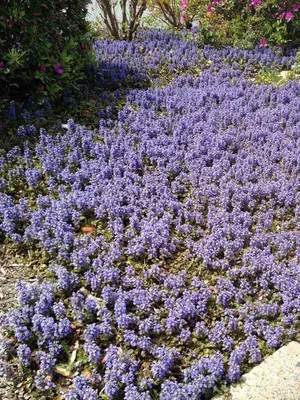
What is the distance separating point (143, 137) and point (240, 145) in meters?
1.10

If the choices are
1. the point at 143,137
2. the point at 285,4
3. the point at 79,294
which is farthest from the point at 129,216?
the point at 285,4

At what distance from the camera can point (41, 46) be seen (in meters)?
5.59

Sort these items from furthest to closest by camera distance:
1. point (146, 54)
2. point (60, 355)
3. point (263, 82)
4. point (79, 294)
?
point (146, 54), point (263, 82), point (79, 294), point (60, 355)

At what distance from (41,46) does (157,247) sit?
3109 millimetres

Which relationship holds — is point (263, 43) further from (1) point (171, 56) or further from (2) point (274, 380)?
(2) point (274, 380)

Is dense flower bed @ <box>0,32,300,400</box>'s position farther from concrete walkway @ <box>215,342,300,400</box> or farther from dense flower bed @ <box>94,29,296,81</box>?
dense flower bed @ <box>94,29,296,81</box>

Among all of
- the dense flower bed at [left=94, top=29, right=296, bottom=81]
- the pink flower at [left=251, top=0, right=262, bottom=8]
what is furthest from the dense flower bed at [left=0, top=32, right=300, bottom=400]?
the pink flower at [left=251, top=0, right=262, bottom=8]

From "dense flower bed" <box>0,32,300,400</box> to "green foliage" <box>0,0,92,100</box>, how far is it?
0.88 metres

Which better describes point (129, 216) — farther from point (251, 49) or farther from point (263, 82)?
point (251, 49)

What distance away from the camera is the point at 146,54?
8.66 metres

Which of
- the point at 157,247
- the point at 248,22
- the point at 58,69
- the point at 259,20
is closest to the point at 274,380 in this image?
the point at 157,247

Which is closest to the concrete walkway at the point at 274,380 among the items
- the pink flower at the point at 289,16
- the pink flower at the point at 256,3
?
the pink flower at the point at 289,16

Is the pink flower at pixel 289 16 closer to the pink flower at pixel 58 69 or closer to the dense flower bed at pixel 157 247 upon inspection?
the dense flower bed at pixel 157 247

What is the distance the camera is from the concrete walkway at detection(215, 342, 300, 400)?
280cm
